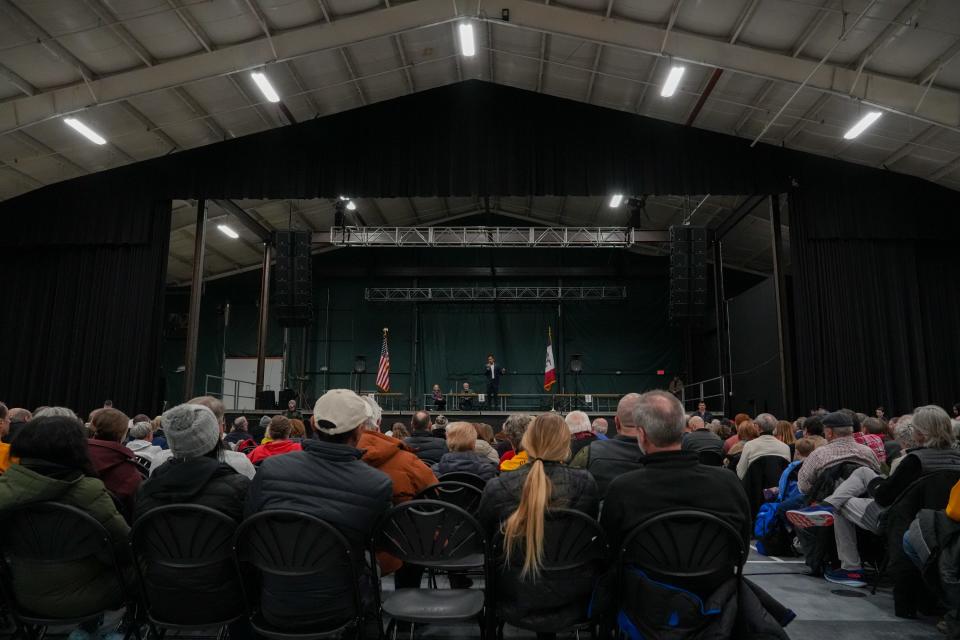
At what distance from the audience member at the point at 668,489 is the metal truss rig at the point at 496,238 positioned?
12741mm

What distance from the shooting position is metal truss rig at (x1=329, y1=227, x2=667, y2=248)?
14859 millimetres

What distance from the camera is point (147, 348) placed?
1190 cm

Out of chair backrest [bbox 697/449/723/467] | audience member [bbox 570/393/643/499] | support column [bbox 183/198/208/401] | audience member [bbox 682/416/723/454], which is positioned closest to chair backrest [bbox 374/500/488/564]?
audience member [bbox 570/393/643/499]

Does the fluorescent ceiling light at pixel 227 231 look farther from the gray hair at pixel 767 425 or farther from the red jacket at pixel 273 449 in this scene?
the gray hair at pixel 767 425

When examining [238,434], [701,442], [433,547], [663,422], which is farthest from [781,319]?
[433,547]

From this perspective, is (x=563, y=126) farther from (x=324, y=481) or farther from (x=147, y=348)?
(x=324, y=481)

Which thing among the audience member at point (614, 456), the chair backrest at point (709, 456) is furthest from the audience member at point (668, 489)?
the chair backrest at point (709, 456)

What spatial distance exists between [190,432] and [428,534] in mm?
917

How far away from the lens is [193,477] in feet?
7.47

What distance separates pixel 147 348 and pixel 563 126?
28.0 feet

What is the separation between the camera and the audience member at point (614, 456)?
2781mm

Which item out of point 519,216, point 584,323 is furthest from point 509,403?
point 519,216

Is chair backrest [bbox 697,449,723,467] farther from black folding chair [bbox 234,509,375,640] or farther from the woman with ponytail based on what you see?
black folding chair [bbox 234,509,375,640]

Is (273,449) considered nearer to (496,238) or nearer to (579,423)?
(579,423)
